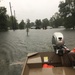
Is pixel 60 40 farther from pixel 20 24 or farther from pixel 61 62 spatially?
pixel 20 24

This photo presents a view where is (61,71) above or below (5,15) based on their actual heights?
below

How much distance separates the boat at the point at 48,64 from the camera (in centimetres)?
404

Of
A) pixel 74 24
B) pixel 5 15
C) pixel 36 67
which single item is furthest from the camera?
pixel 74 24

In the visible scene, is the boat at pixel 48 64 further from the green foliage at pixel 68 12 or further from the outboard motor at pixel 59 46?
the green foliage at pixel 68 12

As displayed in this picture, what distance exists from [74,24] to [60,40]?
40.3 metres

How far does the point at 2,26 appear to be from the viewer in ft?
130

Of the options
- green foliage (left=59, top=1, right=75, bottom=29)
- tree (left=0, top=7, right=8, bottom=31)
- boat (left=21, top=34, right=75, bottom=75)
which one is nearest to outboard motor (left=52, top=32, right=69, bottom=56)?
boat (left=21, top=34, right=75, bottom=75)

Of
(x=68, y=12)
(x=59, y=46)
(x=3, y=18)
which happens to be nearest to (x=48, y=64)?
(x=59, y=46)

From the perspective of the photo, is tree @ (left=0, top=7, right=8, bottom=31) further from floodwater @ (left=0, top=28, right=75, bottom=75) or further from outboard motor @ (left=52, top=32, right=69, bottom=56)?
outboard motor @ (left=52, top=32, right=69, bottom=56)

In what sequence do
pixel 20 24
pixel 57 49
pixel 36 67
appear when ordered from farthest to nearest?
pixel 20 24 < pixel 57 49 < pixel 36 67

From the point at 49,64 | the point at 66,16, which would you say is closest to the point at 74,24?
the point at 66,16

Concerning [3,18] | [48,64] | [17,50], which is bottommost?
[17,50]

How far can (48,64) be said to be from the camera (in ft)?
16.1

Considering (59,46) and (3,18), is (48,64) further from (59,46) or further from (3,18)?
(3,18)
